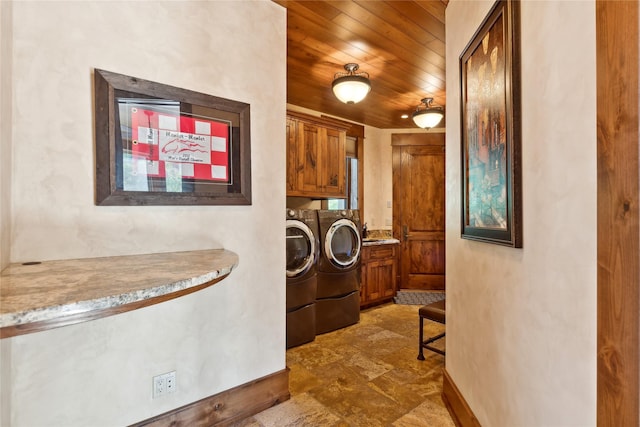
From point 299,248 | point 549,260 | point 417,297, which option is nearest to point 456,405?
point 549,260

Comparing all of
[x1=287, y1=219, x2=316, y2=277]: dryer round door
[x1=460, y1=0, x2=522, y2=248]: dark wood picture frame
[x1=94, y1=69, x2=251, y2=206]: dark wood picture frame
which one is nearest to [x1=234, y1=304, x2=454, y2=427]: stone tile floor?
[x1=287, y1=219, x2=316, y2=277]: dryer round door

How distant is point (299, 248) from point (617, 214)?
2.45 m

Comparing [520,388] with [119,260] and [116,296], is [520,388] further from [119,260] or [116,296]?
[119,260]

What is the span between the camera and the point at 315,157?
3566mm

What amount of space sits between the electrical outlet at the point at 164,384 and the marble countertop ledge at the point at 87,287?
0.70 m

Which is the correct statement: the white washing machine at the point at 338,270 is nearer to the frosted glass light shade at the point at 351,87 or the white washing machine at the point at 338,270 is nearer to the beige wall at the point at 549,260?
the frosted glass light shade at the point at 351,87

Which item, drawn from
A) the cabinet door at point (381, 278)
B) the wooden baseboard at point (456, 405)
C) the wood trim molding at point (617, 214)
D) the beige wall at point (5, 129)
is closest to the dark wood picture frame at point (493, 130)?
the wood trim molding at point (617, 214)

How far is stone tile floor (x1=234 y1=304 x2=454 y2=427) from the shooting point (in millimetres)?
1890

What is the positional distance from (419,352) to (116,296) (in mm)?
2552

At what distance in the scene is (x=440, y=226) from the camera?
501 cm

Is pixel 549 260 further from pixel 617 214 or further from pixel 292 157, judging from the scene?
pixel 292 157

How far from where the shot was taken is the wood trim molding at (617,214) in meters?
0.68

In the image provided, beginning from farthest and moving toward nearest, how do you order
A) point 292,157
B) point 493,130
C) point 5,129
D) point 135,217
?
point 292,157 < point 135,217 < point 493,130 < point 5,129

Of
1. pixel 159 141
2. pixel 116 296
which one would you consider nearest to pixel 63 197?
pixel 159 141
